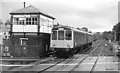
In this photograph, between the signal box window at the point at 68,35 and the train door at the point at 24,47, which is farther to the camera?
the train door at the point at 24,47

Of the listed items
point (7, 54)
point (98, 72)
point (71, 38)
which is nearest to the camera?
point (98, 72)

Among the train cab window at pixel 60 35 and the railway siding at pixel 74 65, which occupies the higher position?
the train cab window at pixel 60 35

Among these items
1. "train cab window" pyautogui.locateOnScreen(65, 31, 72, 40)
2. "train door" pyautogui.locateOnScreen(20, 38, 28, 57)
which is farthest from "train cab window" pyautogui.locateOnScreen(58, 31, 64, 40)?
"train door" pyautogui.locateOnScreen(20, 38, 28, 57)

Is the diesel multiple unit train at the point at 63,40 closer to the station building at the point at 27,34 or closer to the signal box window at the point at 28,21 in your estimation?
the station building at the point at 27,34

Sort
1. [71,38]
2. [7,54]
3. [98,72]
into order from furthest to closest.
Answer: [7,54]
[71,38]
[98,72]

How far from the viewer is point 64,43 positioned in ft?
77.6

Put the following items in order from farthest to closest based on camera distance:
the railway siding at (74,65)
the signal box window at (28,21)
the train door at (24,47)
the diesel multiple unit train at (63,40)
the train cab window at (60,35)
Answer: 1. the signal box window at (28,21)
2. the train door at (24,47)
3. the train cab window at (60,35)
4. the diesel multiple unit train at (63,40)
5. the railway siding at (74,65)

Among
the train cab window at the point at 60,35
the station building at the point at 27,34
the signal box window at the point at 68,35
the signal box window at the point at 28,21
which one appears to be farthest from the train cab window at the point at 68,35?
the signal box window at the point at 28,21

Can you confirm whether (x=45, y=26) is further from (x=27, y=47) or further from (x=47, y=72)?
(x=47, y=72)

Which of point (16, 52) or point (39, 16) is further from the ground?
point (39, 16)

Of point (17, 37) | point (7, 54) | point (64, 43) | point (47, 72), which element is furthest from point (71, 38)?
point (47, 72)

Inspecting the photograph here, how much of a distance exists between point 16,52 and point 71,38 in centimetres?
604

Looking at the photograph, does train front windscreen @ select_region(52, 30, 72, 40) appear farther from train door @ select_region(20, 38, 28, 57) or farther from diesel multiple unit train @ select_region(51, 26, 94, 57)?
train door @ select_region(20, 38, 28, 57)

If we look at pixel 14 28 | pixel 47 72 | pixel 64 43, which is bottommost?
pixel 47 72
